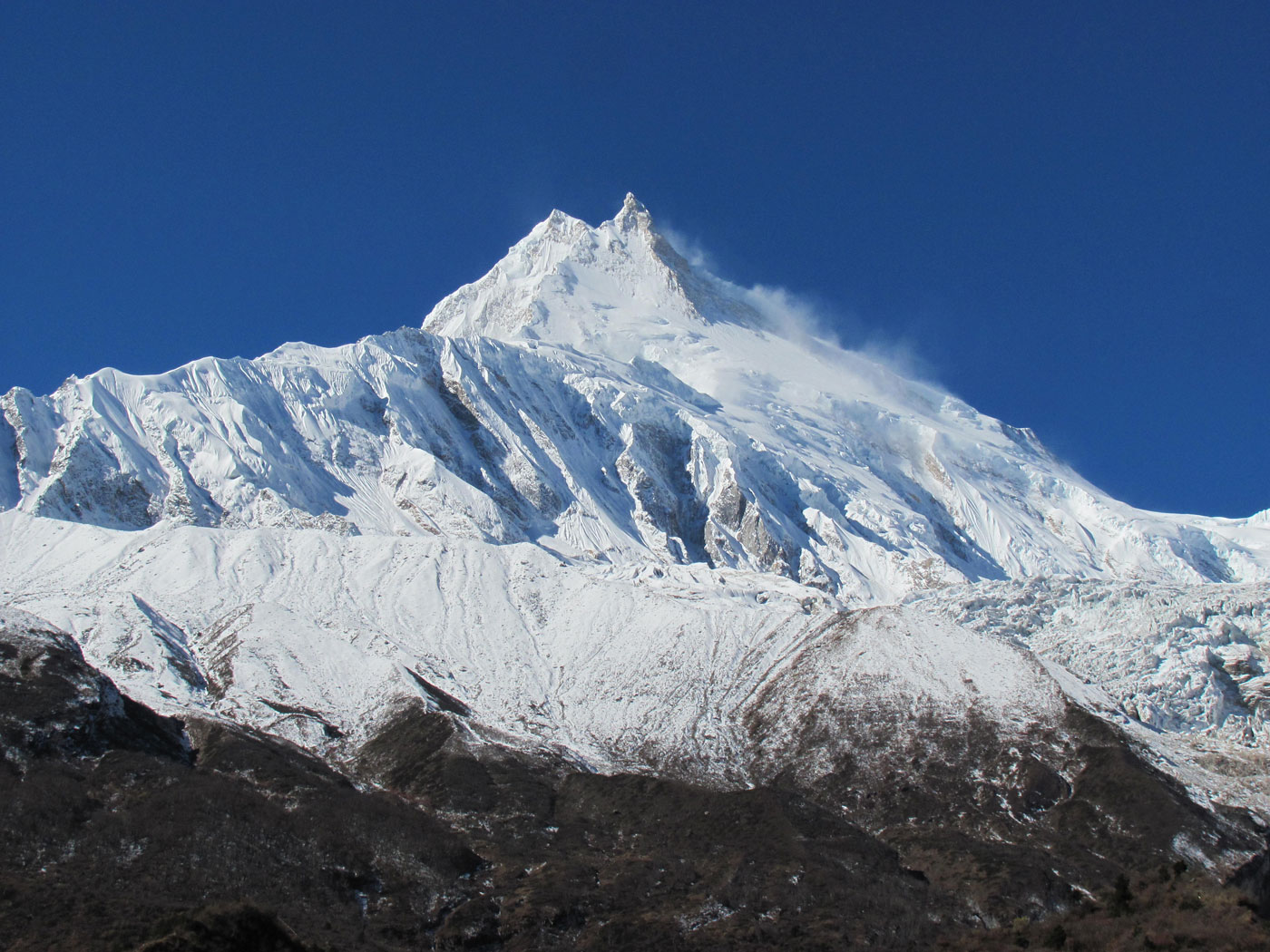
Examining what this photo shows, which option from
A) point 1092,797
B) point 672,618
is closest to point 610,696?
point 672,618

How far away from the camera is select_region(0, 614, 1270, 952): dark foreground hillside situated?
186 feet

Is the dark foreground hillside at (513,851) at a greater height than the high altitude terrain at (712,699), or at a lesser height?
lesser

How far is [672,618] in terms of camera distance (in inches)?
5463

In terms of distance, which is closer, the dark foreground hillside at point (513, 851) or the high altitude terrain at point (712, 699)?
the dark foreground hillside at point (513, 851)

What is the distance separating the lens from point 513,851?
264 feet

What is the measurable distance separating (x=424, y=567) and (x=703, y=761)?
5779 centimetres

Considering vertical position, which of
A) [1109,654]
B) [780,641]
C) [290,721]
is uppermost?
[1109,654]

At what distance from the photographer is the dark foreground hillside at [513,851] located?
186ft

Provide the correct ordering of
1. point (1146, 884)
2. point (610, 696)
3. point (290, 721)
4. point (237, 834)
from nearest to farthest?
point (1146, 884) < point (237, 834) < point (290, 721) < point (610, 696)

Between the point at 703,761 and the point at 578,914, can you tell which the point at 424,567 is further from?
the point at 578,914

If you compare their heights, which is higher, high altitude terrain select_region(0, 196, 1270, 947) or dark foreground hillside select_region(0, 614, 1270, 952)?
high altitude terrain select_region(0, 196, 1270, 947)

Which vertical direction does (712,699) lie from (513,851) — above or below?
above

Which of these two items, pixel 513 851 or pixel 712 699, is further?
pixel 712 699

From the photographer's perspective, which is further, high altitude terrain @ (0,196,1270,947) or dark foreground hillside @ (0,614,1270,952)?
high altitude terrain @ (0,196,1270,947)
